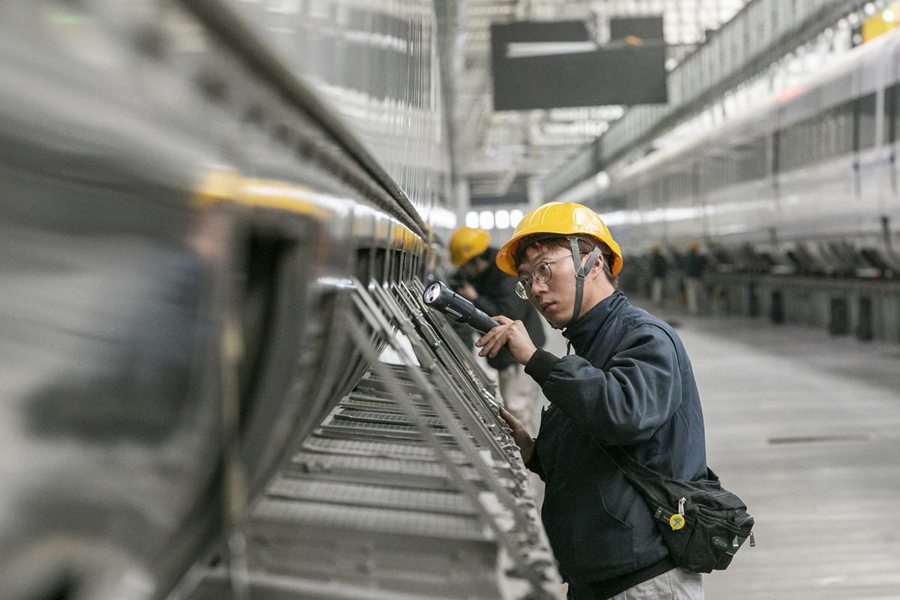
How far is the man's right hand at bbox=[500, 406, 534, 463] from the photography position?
307cm

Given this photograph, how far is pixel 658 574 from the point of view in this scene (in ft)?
8.41

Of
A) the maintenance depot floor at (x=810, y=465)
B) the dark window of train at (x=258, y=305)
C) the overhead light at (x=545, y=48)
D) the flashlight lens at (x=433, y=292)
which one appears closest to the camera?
the dark window of train at (x=258, y=305)

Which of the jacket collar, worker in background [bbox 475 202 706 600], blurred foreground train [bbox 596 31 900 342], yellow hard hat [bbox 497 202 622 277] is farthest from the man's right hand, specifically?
blurred foreground train [bbox 596 31 900 342]

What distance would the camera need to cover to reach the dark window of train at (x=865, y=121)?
37.3 feet

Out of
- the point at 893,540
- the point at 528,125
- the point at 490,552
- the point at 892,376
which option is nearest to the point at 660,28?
the point at 892,376

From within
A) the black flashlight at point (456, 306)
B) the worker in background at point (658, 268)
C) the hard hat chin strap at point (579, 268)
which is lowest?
the worker in background at point (658, 268)

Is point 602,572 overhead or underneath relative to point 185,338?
underneath

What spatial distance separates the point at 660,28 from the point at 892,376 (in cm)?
586

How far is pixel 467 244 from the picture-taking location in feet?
25.5

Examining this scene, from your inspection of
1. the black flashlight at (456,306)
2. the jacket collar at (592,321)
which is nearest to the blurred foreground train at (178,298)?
the black flashlight at (456,306)

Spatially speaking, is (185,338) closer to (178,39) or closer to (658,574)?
(178,39)

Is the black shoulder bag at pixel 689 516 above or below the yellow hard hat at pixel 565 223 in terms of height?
below

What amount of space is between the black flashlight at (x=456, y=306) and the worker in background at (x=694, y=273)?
19950 mm

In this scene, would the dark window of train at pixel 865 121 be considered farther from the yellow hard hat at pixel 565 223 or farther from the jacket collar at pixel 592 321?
the jacket collar at pixel 592 321
